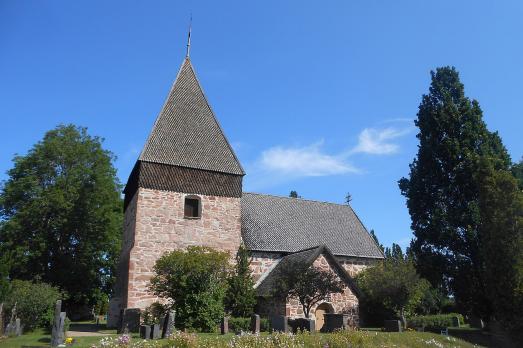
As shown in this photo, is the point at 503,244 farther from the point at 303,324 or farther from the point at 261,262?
the point at 261,262

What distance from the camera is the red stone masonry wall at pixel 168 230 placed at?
22562 mm

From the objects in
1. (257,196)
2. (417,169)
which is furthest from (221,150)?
(417,169)

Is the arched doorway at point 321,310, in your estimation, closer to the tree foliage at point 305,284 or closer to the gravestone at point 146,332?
the tree foliage at point 305,284

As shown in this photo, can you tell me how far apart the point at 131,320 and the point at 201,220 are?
24.1ft

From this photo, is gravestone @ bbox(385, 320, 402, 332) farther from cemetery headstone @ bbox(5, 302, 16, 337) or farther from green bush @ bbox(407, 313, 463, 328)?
cemetery headstone @ bbox(5, 302, 16, 337)

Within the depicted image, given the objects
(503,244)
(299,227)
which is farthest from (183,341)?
(299,227)

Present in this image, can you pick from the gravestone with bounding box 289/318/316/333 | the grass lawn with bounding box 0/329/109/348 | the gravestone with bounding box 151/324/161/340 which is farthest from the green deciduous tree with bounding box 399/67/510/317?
the grass lawn with bounding box 0/329/109/348

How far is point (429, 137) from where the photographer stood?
25031 mm

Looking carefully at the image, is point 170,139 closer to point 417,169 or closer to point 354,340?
point 417,169

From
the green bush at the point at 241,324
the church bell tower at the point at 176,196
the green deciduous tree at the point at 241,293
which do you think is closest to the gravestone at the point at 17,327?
the church bell tower at the point at 176,196

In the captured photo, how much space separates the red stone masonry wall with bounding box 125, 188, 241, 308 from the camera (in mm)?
22562

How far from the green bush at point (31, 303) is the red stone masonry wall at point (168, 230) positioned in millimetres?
5633

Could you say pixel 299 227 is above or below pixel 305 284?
above

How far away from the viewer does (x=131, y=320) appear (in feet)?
63.2
